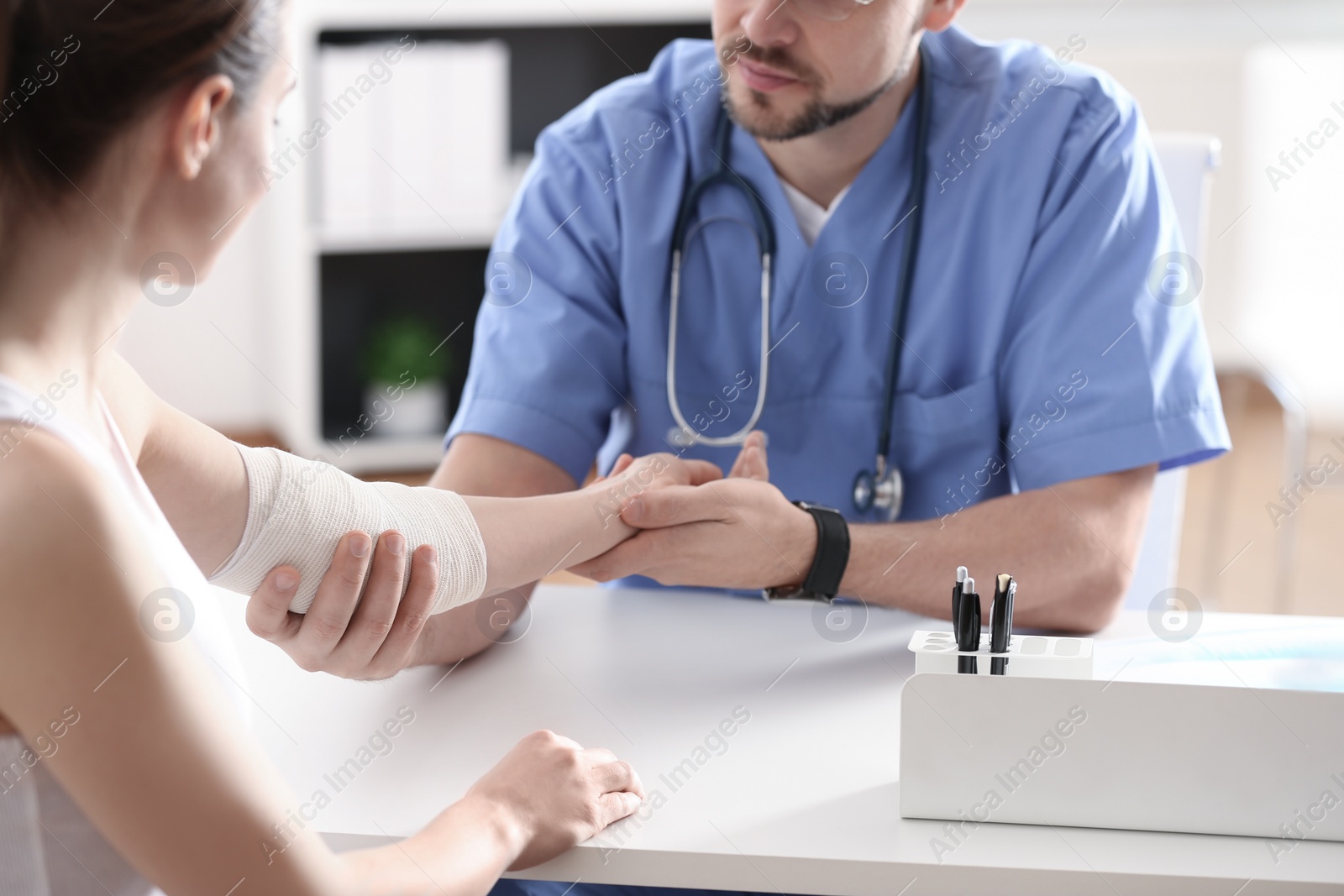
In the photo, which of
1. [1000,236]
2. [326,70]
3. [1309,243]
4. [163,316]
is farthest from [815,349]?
[163,316]

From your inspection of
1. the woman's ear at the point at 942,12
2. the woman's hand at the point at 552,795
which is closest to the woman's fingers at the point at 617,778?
the woman's hand at the point at 552,795

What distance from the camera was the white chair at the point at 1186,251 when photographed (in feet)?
4.87

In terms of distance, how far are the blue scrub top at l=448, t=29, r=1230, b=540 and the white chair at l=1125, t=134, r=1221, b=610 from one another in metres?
0.14

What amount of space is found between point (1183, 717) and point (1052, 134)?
775 millimetres

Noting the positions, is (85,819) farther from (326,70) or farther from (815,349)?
(326,70)

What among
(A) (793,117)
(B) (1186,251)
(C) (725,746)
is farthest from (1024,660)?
(B) (1186,251)

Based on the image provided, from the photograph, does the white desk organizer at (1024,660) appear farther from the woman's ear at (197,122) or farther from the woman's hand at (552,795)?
the woman's ear at (197,122)

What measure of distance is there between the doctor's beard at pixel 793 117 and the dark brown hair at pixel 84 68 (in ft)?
2.49

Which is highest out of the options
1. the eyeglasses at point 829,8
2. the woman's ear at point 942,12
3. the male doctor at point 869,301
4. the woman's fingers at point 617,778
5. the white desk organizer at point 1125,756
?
the woman's ear at point 942,12

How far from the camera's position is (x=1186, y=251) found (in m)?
1.50

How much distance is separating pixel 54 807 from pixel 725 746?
442 mm

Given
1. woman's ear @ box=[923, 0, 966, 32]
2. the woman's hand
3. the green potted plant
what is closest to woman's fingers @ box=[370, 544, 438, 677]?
the woman's hand

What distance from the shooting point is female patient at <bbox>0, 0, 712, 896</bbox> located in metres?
0.61

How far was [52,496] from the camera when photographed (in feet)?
2.02
